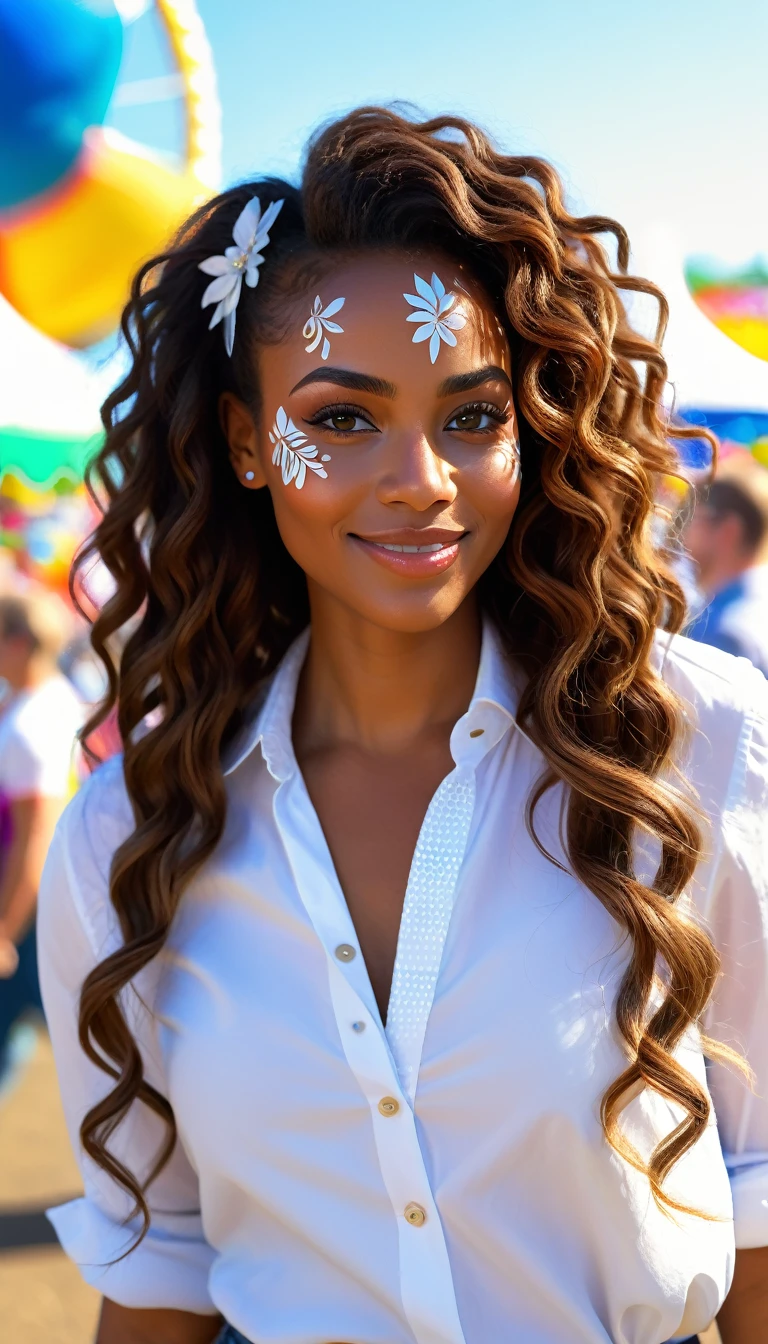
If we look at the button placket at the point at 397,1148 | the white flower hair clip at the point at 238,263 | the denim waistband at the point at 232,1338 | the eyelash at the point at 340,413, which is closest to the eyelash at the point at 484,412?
the eyelash at the point at 340,413

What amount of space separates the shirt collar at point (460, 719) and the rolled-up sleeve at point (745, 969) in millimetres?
323

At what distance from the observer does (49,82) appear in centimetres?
375

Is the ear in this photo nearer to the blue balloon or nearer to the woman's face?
the woman's face

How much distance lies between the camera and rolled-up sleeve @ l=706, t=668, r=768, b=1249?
1.48 m

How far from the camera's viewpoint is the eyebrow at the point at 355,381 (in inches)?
60.8

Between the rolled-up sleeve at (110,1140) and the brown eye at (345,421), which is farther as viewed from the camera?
the rolled-up sleeve at (110,1140)

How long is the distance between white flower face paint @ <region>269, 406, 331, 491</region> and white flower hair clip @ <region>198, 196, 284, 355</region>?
21 cm

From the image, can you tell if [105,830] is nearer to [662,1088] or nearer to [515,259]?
[662,1088]

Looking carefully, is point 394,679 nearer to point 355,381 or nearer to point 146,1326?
point 355,381

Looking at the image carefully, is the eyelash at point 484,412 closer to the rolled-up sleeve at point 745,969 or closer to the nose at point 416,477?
the nose at point 416,477

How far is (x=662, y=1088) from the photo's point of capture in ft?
4.64

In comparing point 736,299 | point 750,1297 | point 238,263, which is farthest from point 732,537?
point 750,1297

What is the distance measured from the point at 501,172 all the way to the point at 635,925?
1002 millimetres

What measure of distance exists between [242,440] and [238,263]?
0.84 ft
